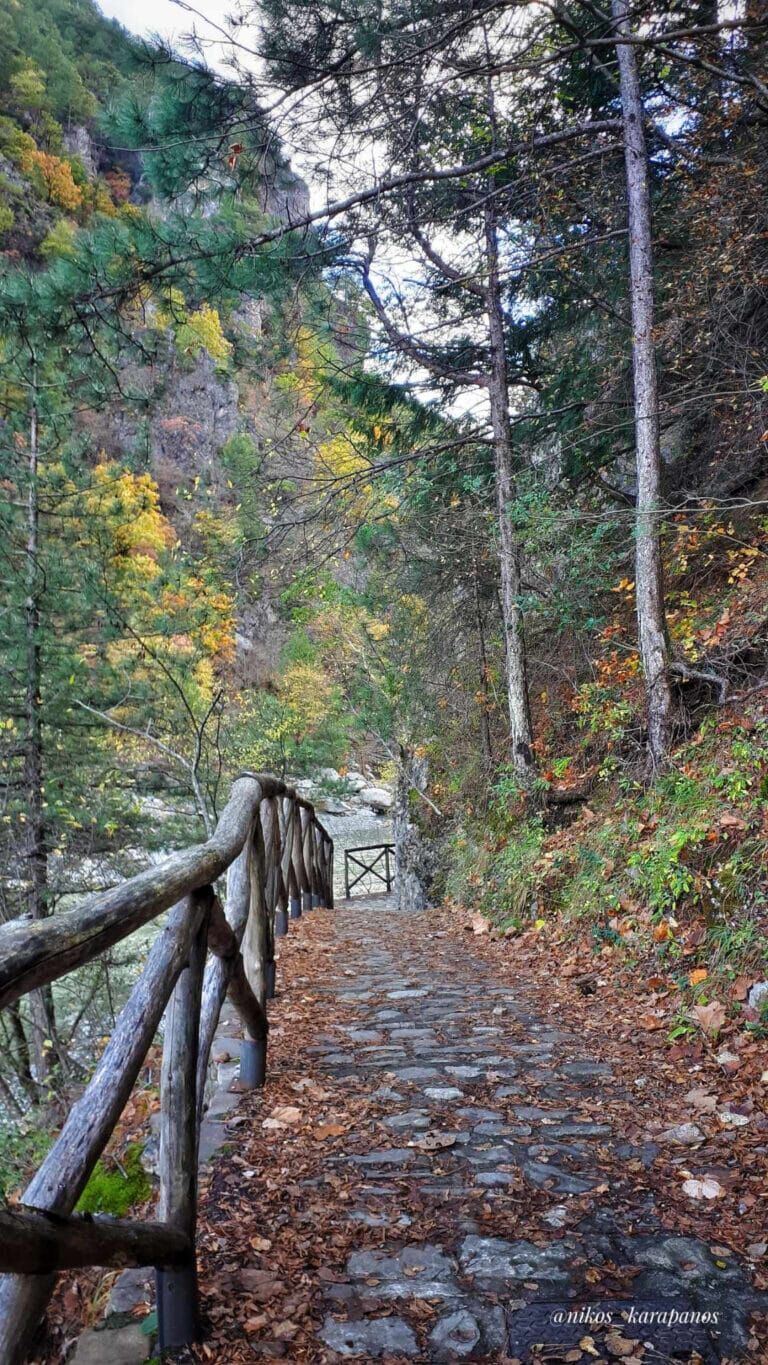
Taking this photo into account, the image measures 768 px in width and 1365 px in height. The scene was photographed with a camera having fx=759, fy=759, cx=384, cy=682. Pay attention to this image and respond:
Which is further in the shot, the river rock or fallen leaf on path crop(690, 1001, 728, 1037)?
the river rock

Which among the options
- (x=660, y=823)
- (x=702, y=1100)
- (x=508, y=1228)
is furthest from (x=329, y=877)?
(x=508, y=1228)

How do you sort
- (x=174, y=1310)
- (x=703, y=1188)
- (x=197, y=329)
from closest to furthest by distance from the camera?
1. (x=174, y=1310)
2. (x=703, y=1188)
3. (x=197, y=329)

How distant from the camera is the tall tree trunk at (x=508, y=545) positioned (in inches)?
331

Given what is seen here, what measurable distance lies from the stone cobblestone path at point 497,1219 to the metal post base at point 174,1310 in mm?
276

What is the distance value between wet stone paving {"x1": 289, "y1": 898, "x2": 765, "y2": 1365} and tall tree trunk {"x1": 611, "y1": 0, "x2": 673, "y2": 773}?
3.12 metres

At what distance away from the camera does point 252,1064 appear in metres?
3.30

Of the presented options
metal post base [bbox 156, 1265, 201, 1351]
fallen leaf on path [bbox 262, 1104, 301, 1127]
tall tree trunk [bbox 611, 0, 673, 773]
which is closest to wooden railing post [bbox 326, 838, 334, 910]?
tall tree trunk [bbox 611, 0, 673, 773]

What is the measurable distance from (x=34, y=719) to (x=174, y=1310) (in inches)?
353

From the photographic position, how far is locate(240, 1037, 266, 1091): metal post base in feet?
10.8

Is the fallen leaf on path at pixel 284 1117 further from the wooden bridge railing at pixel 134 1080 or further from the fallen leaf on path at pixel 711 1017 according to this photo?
the fallen leaf on path at pixel 711 1017

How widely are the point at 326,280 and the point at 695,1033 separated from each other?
7.00m

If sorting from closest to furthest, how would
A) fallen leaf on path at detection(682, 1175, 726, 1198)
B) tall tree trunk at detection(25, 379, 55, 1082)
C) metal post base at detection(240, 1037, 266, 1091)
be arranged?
fallen leaf on path at detection(682, 1175, 726, 1198), metal post base at detection(240, 1037, 266, 1091), tall tree trunk at detection(25, 379, 55, 1082)

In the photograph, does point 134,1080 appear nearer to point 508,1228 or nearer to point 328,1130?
point 508,1228

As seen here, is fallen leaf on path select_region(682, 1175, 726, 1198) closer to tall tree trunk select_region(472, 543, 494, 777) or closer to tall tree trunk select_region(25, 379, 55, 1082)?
tall tree trunk select_region(472, 543, 494, 777)
